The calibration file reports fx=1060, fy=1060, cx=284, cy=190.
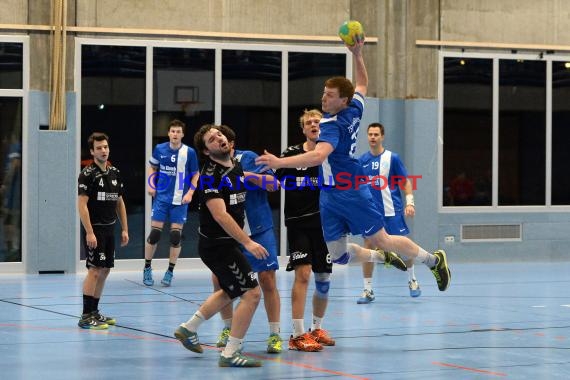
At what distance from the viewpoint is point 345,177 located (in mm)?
9258

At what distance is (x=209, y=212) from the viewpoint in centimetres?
862

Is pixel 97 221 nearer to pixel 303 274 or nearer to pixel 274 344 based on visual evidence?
pixel 303 274

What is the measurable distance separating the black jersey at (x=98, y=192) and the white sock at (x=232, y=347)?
2847mm

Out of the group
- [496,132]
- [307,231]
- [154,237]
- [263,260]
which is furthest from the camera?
[496,132]

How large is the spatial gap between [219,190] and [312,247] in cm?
155

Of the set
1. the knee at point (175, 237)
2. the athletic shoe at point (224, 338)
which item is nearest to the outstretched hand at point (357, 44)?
the athletic shoe at point (224, 338)

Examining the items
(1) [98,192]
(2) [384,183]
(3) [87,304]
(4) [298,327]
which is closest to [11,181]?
(1) [98,192]

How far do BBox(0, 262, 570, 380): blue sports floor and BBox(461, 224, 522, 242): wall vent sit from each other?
9.36ft

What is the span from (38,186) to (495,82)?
27.1 ft

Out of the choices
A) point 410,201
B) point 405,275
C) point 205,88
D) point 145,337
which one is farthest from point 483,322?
point 205,88

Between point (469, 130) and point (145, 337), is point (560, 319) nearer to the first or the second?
point (145, 337)

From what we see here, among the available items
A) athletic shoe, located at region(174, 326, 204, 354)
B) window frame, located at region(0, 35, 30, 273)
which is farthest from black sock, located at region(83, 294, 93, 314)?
window frame, located at region(0, 35, 30, 273)

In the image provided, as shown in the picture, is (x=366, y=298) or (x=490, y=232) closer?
(x=366, y=298)

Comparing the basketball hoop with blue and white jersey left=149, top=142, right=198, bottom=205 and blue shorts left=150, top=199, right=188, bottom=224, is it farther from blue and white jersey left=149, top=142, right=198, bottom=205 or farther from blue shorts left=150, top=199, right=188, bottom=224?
blue shorts left=150, top=199, right=188, bottom=224
